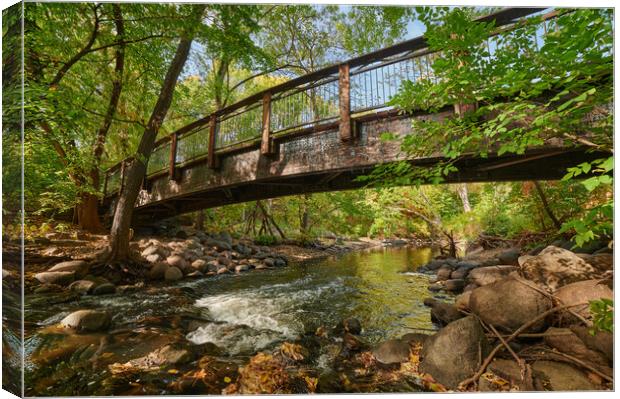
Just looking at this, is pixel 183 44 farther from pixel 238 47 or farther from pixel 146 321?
pixel 146 321

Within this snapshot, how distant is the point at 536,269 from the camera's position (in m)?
3.50

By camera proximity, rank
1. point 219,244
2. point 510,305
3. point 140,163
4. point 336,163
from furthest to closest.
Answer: point 219,244 < point 140,163 < point 336,163 < point 510,305

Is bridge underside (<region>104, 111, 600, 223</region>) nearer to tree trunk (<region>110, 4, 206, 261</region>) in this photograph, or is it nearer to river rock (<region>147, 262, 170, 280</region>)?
tree trunk (<region>110, 4, 206, 261</region>)

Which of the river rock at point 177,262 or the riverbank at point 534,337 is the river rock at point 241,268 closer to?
the river rock at point 177,262

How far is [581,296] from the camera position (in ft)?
8.95

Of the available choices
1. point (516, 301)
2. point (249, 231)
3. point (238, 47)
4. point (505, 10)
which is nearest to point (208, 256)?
point (249, 231)

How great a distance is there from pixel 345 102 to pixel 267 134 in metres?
1.63

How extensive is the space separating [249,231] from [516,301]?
13452 millimetres

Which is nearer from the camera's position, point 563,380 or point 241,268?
point 563,380

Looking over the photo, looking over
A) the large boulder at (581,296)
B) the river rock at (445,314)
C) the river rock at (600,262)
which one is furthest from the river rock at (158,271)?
the river rock at (600,262)

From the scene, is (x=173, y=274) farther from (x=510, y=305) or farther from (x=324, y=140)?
(x=510, y=305)

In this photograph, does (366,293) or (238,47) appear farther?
(366,293)

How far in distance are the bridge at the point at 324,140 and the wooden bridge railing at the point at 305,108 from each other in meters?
0.02

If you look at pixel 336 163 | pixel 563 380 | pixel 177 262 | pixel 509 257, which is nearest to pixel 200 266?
pixel 177 262
